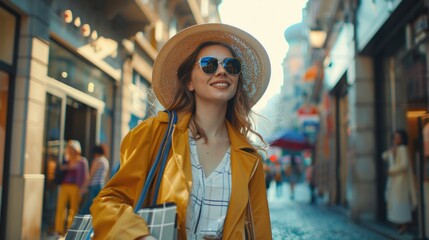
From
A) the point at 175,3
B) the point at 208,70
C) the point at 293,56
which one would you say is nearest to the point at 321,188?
the point at 175,3

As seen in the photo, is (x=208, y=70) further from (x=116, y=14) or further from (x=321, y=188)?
(x=321, y=188)

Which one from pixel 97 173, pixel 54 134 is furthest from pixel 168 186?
pixel 54 134

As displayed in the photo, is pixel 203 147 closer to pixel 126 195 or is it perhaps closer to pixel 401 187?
pixel 126 195

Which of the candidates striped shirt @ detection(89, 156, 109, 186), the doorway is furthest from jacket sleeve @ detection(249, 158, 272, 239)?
the doorway

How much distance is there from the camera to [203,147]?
2.34 metres

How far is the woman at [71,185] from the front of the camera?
8977 millimetres

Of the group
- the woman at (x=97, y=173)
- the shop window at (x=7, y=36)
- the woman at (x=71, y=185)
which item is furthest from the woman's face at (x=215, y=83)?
the woman at (x=71, y=185)

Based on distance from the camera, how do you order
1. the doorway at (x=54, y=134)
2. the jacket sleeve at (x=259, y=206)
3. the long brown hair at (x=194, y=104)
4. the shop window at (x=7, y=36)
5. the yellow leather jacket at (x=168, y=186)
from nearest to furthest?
the yellow leather jacket at (x=168, y=186) → the jacket sleeve at (x=259, y=206) → the long brown hair at (x=194, y=104) → the shop window at (x=7, y=36) → the doorway at (x=54, y=134)

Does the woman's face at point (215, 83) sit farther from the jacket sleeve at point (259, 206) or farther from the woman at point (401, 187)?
the woman at point (401, 187)

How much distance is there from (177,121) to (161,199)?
0.42 meters

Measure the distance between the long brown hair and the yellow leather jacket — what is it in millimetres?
131

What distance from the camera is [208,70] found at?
2400mm

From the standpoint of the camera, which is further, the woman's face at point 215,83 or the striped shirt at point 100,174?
the striped shirt at point 100,174

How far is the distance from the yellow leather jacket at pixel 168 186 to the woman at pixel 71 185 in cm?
714
